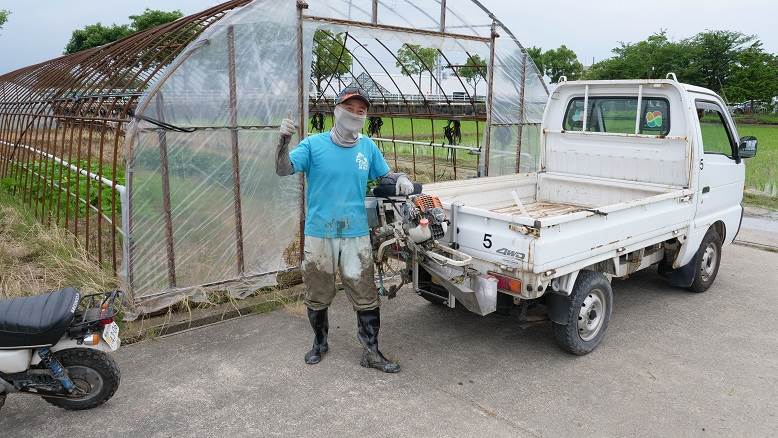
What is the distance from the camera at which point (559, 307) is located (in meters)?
4.48

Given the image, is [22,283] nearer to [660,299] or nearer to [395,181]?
[395,181]

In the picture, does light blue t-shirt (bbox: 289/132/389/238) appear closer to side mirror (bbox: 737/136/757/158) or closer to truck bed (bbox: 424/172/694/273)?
truck bed (bbox: 424/172/694/273)

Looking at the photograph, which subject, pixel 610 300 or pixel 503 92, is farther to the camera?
pixel 503 92

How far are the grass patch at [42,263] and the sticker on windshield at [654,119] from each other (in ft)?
18.3

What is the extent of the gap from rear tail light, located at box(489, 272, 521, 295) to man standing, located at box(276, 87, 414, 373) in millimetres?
925

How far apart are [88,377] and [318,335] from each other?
163 centimetres

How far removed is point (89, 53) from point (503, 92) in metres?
7.14

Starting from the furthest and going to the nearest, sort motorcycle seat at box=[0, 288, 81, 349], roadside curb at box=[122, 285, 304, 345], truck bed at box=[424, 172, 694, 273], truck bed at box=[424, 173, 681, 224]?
truck bed at box=[424, 173, 681, 224], roadside curb at box=[122, 285, 304, 345], truck bed at box=[424, 172, 694, 273], motorcycle seat at box=[0, 288, 81, 349]

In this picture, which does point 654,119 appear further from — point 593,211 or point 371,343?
point 371,343

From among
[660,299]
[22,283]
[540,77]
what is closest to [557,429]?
[660,299]

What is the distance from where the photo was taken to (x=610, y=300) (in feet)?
15.8

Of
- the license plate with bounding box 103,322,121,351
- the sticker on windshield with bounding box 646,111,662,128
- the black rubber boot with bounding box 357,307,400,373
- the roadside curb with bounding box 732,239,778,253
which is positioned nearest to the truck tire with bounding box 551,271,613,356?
the black rubber boot with bounding box 357,307,400,373

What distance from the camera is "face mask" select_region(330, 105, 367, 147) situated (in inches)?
162

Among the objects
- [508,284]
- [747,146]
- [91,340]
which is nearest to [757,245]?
[747,146]
